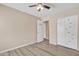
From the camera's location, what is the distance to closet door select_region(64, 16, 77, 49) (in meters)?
3.13

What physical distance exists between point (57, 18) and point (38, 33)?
1.41 metres

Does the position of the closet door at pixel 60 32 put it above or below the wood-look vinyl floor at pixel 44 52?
above

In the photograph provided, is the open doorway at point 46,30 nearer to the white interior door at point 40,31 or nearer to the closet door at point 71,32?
the white interior door at point 40,31

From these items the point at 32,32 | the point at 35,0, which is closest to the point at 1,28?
the point at 32,32

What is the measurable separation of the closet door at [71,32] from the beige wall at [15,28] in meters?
1.78

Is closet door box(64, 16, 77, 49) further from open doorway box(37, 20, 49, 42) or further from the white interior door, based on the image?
the white interior door

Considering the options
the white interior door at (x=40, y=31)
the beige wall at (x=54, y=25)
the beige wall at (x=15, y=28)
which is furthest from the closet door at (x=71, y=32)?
the beige wall at (x=15, y=28)

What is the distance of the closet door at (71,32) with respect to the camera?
3.13 metres

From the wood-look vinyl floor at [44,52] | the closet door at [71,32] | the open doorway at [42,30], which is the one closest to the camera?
the wood-look vinyl floor at [44,52]

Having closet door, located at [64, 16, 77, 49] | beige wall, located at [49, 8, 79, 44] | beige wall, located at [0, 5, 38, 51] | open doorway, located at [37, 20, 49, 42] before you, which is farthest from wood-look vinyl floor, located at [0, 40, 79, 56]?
open doorway, located at [37, 20, 49, 42]

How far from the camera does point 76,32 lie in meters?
3.08

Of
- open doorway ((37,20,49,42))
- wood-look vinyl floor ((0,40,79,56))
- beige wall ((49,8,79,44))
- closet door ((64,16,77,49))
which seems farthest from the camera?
open doorway ((37,20,49,42))

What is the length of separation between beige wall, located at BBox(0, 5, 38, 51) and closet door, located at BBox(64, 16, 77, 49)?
178cm

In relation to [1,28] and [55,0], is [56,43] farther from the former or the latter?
[55,0]
